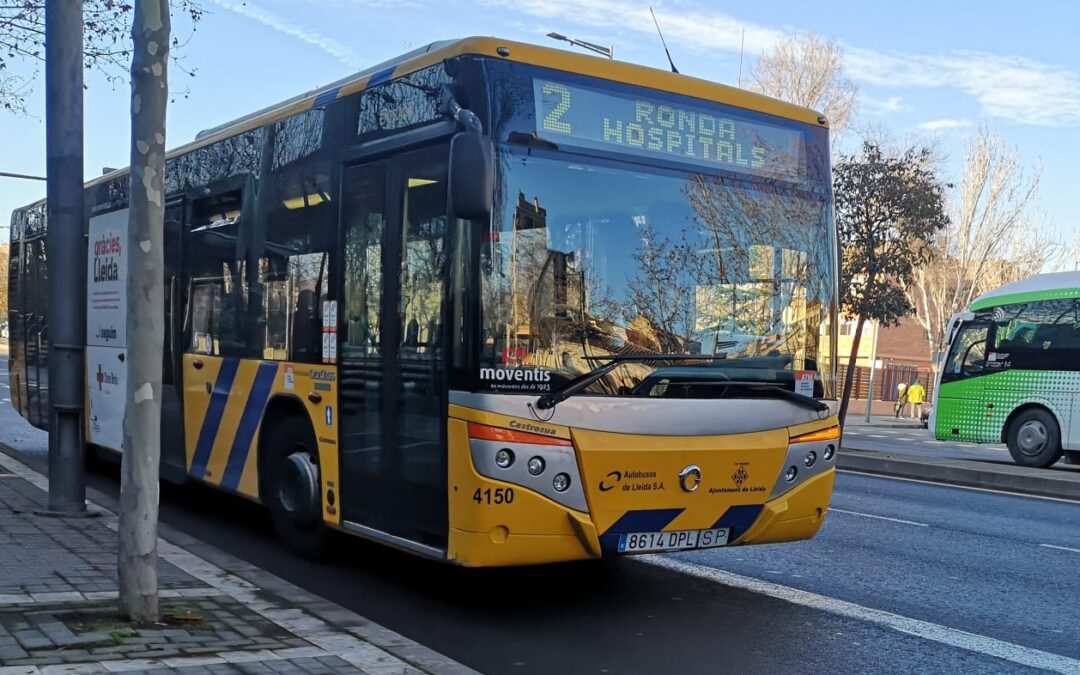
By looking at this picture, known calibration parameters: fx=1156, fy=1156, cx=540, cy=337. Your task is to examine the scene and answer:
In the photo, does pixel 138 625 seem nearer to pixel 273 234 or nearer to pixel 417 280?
pixel 417 280

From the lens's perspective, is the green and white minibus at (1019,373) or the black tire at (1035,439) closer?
the green and white minibus at (1019,373)

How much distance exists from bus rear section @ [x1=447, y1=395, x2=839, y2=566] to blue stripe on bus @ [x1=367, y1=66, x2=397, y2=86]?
2276mm

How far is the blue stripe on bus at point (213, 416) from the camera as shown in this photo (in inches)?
357

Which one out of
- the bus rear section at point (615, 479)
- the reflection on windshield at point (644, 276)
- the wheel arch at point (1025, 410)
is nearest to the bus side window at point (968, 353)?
the wheel arch at point (1025, 410)

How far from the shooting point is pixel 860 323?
2516 cm

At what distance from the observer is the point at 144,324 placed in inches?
228

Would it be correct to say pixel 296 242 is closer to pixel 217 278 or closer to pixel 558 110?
pixel 217 278

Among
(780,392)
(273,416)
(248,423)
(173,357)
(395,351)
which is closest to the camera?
(395,351)

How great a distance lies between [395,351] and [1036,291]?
17.4 metres

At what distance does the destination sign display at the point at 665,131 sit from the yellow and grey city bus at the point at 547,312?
0.5 inches

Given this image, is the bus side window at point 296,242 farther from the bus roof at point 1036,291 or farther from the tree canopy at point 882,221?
the tree canopy at point 882,221

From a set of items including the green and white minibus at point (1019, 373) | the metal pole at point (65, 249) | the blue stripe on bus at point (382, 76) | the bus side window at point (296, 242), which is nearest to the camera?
the blue stripe on bus at point (382, 76)

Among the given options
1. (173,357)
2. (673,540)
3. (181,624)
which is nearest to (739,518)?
(673,540)

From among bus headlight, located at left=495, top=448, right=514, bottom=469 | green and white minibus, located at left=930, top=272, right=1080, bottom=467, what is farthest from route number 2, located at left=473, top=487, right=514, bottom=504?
green and white minibus, located at left=930, top=272, right=1080, bottom=467
